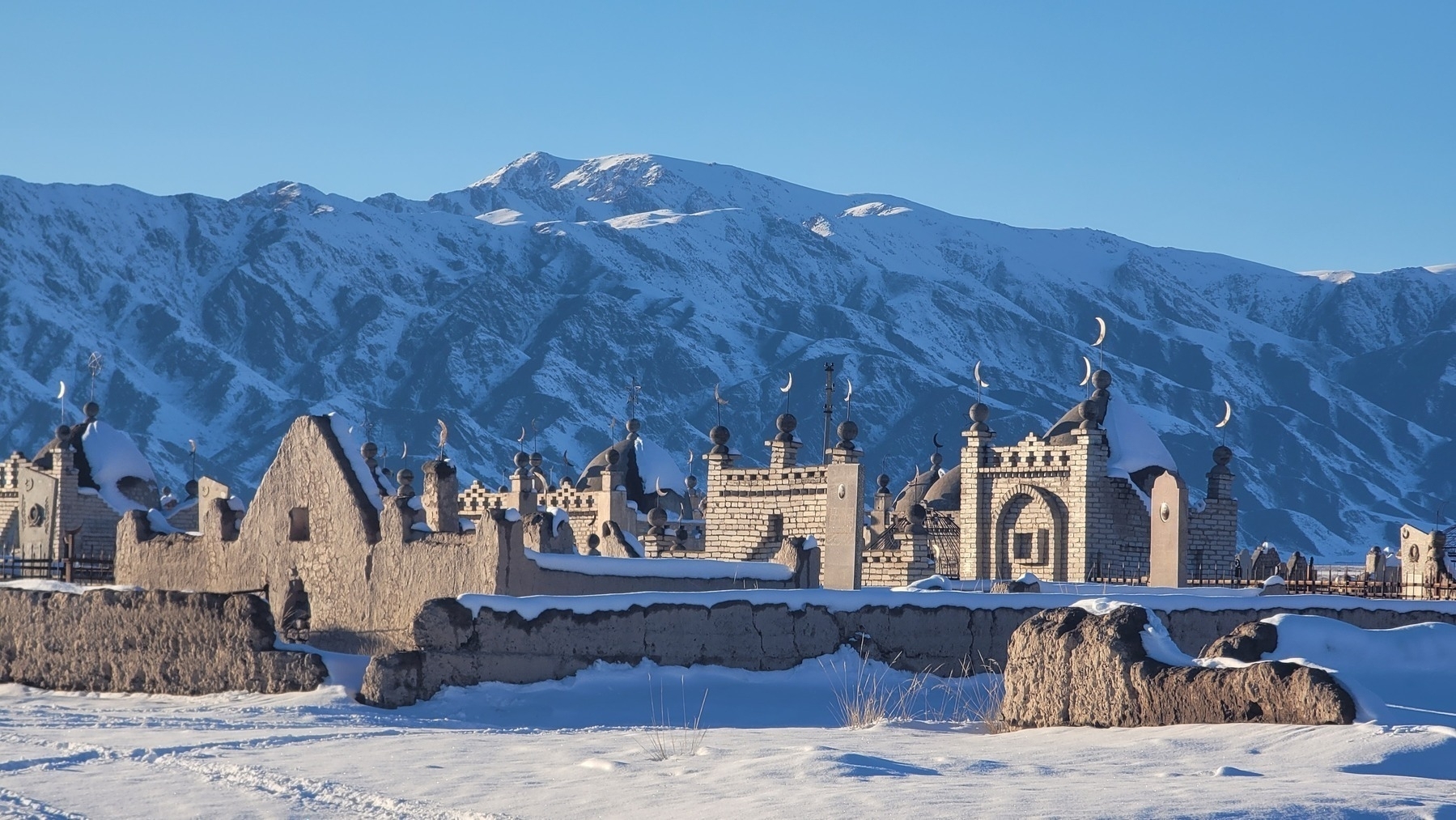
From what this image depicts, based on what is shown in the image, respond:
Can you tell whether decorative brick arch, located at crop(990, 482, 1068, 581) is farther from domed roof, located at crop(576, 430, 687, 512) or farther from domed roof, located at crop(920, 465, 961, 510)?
domed roof, located at crop(576, 430, 687, 512)

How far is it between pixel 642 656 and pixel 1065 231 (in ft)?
603

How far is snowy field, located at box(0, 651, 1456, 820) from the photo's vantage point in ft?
27.0

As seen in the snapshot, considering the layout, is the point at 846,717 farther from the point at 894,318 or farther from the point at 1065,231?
the point at 1065,231

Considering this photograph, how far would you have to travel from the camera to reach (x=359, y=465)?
1812 centimetres

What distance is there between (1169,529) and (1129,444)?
1291 cm

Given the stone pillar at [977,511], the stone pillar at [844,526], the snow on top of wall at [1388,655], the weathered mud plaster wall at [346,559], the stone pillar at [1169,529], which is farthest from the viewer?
the stone pillar at [977,511]

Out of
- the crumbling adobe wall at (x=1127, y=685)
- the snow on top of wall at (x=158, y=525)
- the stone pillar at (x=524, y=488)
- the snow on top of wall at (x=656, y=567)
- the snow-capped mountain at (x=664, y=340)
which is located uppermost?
the snow-capped mountain at (x=664, y=340)

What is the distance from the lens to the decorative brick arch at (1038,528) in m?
38.0

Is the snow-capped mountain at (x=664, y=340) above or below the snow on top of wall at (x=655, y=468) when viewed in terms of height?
above

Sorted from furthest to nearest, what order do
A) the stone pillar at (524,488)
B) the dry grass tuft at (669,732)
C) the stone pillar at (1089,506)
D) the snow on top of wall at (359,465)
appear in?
the stone pillar at (1089,506), the stone pillar at (524,488), the snow on top of wall at (359,465), the dry grass tuft at (669,732)

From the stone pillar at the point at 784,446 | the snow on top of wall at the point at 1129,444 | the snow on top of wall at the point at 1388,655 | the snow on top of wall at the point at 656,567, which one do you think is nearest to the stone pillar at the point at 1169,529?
the snow on top of wall at the point at 656,567

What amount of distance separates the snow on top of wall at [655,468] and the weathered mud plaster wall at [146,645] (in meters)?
30.3

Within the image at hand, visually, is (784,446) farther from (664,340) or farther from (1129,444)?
(664,340)

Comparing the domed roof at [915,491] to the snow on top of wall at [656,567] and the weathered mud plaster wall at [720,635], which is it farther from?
the weathered mud plaster wall at [720,635]
